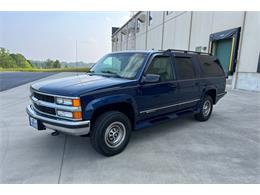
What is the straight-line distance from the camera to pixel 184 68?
4.16m

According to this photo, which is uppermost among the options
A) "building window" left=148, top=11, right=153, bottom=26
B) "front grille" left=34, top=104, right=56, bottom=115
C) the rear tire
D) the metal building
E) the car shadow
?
"building window" left=148, top=11, right=153, bottom=26

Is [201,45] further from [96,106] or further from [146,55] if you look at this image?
[96,106]

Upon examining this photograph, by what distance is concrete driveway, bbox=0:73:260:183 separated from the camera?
2.49m

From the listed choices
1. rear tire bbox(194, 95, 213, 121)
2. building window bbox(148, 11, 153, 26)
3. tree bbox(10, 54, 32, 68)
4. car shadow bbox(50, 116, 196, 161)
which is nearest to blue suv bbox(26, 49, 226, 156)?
rear tire bbox(194, 95, 213, 121)

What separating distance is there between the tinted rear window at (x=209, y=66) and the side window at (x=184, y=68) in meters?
0.53

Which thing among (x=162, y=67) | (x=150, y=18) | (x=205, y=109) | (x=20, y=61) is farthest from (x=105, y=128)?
(x=20, y=61)

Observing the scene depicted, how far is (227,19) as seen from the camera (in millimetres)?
10898

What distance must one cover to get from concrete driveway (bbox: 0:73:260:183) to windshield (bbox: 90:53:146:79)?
1408 mm

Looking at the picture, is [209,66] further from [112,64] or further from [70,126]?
[70,126]

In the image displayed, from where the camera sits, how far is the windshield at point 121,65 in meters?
3.37

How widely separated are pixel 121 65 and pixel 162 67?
86cm

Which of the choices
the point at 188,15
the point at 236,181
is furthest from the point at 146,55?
the point at 188,15

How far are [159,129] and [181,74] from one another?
140 cm

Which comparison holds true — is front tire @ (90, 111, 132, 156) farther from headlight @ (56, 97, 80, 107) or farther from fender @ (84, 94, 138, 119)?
headlight @ (56, 97, 80, 107)
